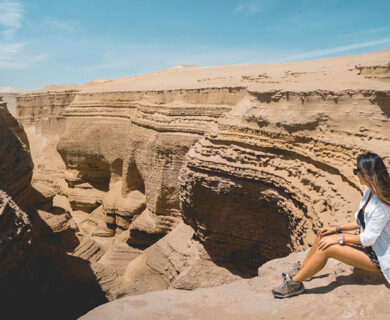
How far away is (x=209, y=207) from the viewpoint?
898 cm

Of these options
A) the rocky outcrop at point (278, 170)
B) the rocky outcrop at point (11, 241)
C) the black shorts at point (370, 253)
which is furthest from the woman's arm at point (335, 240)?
the rocky outcrop at point (11, 241)

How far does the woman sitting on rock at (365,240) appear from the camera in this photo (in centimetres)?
342

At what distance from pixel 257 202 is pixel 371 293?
14.8 feet

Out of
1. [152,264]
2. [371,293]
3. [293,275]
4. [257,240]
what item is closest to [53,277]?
[152,264]

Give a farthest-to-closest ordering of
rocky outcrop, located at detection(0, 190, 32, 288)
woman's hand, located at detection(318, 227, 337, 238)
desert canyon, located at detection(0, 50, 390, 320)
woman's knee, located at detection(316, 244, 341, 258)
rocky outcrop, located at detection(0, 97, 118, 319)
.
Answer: rocky outcrop, located at detection(0, 97, 118, 319)
rocky outcrop, located at detection(0, 190, 32, 288)
desert canyon, located at detection(0, 50, 390, 320)
woman's hand, located at detection(318, 227, 337, 238)
woman's knee, located at detection(316, 244, 341, 258)

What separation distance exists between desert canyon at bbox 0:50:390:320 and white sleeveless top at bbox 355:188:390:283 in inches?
12.9

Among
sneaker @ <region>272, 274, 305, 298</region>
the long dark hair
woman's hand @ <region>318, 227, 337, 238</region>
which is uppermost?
the long dark hair

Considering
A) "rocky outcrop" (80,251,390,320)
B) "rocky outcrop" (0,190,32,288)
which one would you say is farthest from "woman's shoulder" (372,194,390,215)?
"rocky outcrop" (0,190,32,288)

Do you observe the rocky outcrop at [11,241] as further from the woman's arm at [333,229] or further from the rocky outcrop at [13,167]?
the woman's arm at [333,229]

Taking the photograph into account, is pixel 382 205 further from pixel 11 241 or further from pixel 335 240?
pixel 11 241

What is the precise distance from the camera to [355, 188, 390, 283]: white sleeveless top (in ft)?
11.1

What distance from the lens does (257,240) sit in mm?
8641

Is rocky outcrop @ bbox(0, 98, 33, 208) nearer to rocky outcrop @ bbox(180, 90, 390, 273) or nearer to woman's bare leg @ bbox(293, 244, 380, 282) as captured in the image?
rocky outcrop @ bbox(180, 90, 390, 273)

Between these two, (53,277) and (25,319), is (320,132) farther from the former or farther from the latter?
(53,277)
